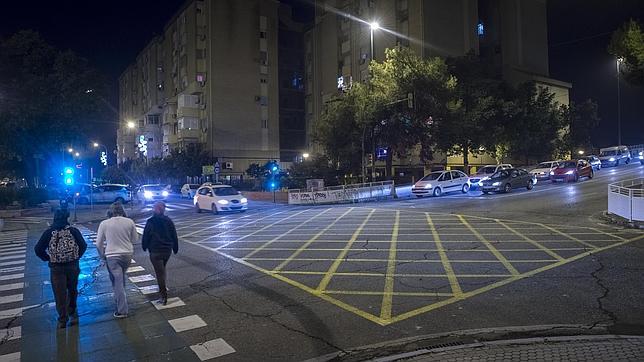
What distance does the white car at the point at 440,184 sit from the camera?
98.2 ft

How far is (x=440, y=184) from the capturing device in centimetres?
3023

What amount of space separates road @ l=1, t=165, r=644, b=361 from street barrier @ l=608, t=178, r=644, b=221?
93 centimetres

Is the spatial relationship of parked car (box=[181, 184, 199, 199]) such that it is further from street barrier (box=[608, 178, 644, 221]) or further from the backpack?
the backpack

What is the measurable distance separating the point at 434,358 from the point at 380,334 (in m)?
0.95

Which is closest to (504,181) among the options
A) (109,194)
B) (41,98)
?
(109,194)

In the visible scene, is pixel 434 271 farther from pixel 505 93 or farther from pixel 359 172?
pixel 505 93

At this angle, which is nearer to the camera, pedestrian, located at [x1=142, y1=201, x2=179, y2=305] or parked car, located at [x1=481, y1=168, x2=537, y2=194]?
pedestrian, located at [x1=142, y1=201, x2=179, y2=305]

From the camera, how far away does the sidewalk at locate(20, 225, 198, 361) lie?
17.8ft

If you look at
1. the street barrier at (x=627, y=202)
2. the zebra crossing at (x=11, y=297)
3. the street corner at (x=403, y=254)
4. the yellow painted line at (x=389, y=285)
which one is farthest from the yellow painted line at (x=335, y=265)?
the street barrier at (x=627, y=202)

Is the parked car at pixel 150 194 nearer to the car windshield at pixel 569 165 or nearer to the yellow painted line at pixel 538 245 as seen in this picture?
the yellow painted line at pixel 538 245

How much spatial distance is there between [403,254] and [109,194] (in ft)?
107

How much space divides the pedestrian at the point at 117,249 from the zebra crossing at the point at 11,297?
1299mm

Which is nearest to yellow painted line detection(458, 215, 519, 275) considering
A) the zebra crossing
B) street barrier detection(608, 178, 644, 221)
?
street barrier detection(608, 178, 644, 221)

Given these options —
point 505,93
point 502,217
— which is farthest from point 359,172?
point 502,217
